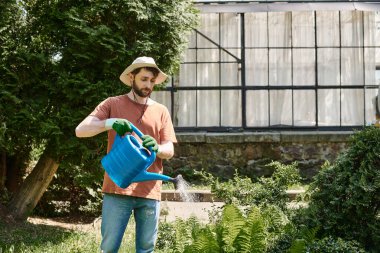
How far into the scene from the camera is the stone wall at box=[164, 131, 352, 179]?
1087cm

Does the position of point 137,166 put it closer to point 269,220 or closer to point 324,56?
point 269,220

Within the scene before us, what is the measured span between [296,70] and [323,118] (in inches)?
44.9

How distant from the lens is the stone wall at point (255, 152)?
1087cm

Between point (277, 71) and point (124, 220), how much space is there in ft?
27.8

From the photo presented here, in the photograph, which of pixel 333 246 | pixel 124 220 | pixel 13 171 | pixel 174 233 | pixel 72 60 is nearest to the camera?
pixel 124 220

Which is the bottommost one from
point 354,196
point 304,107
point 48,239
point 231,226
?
point 48,239

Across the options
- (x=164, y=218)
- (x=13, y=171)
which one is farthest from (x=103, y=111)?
(x=13, y=171)

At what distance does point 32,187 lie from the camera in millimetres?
6551

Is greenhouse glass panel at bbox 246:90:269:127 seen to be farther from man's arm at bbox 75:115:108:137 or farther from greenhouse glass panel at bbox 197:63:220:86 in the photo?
man's arm at bbox 75:115:108:137

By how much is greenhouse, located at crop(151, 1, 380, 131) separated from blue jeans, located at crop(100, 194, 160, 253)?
7720 mm

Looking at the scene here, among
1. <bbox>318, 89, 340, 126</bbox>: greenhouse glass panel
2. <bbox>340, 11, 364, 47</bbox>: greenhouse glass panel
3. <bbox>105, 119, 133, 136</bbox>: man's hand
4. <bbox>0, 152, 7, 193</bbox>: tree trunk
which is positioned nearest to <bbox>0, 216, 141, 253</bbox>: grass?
<bbox>0, 152, 7, 193</bbox>: tree trunk

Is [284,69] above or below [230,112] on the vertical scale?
above

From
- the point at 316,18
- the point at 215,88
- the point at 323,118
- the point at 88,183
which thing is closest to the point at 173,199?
the point at 88,183

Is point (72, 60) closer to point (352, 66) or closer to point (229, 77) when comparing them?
point (229, 77)
